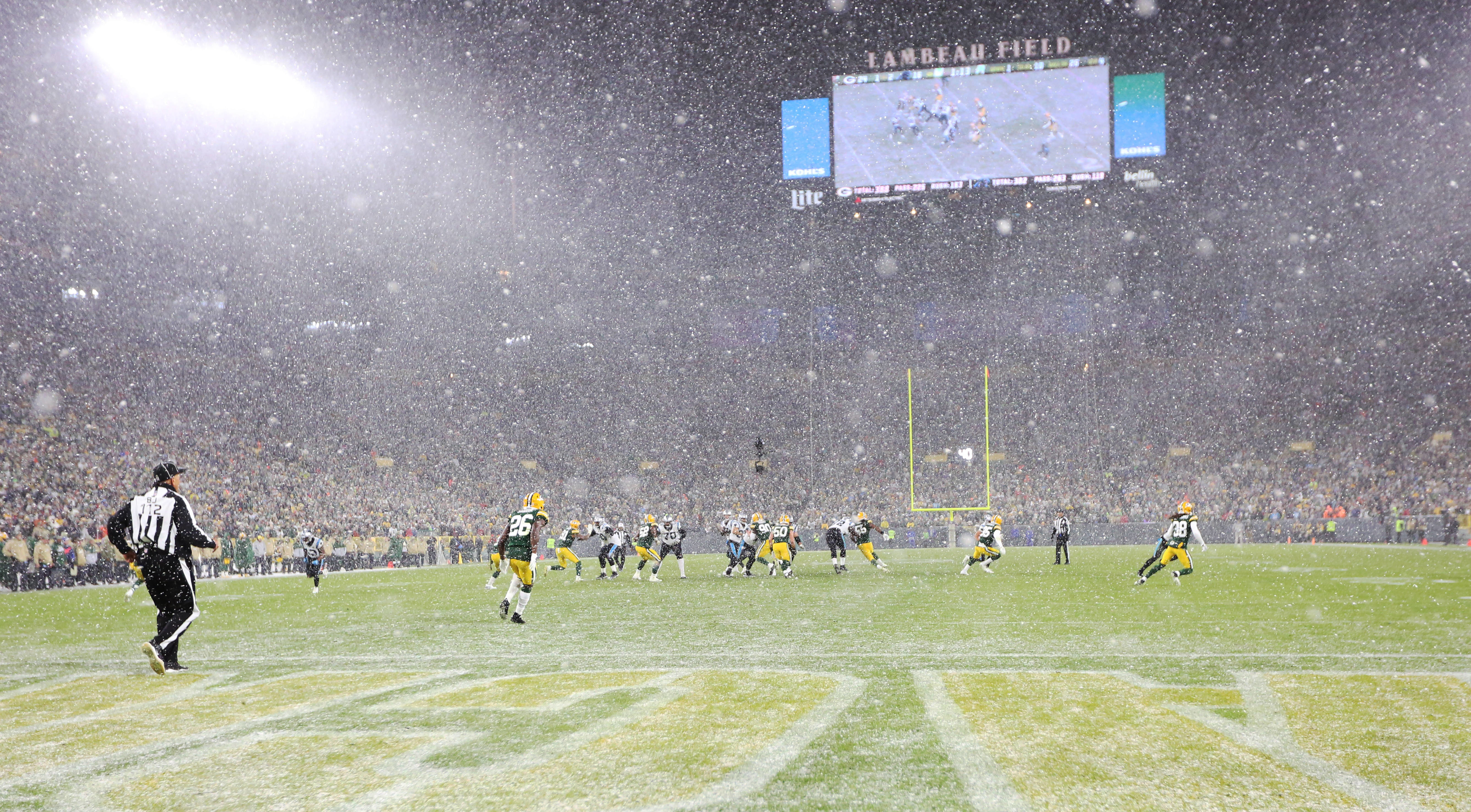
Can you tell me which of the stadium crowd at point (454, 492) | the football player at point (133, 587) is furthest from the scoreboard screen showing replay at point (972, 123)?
the football player at point (133, 587)

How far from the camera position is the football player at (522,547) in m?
13.4

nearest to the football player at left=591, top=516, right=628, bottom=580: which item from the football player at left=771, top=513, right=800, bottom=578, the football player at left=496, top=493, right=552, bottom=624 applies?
the football player at left=771, top=513, right=800, bottom=578

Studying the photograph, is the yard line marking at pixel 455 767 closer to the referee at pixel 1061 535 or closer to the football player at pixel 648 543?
the football player at pixel 648 543

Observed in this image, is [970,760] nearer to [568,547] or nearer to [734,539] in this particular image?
[734,539]

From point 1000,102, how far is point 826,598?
31.2m

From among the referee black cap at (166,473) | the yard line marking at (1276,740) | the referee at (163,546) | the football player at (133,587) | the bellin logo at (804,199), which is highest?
the bellin logo at (804,199)

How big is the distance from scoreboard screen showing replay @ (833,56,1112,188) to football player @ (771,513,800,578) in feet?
73.5

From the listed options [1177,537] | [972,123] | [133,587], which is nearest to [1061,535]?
[1177,537]

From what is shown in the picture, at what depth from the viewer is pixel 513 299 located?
2368 inches

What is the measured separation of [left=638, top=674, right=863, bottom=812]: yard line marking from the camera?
14.1 feet

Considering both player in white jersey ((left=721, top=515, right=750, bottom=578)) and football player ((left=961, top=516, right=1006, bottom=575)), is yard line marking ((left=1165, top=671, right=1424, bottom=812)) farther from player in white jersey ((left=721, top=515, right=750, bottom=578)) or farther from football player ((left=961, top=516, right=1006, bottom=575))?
player in white jersey ((left=721, top=515, right=750, bottom=578))

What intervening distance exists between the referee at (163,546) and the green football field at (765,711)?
1.66 ft

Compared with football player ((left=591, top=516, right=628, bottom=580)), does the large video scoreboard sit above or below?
above

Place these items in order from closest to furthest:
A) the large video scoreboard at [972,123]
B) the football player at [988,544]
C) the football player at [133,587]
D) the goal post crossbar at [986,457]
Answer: the football player at [133,587]
the football player at [988,544]
the large video scoreboard at [972,123]
the goal post crossbar at [986,457]
